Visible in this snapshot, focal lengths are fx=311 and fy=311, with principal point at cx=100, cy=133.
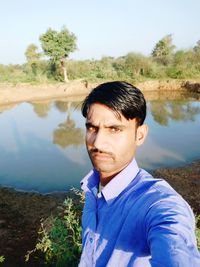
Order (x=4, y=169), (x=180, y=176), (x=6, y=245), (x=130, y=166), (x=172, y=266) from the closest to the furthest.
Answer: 1. (x=172, y=266)
2. (x=130, y=166)
3. (x=6, y=245)
4. (x=180, y=176)
5. (x=4, y=169)

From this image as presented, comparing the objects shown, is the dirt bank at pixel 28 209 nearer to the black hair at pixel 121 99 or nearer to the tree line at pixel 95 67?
the black hair at pixel 121 99

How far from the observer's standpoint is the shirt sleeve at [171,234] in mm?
855

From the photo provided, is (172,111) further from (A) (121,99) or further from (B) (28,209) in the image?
(A) (121,99)

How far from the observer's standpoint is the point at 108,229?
1.23 meters

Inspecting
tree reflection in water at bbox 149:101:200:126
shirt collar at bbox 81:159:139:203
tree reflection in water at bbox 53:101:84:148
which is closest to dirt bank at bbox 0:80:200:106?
tree reflection in water at bbox 149:101:200:126

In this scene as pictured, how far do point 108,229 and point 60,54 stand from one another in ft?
93.2

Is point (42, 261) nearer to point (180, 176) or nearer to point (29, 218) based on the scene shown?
point (29, 218)

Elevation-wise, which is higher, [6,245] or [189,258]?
[189,258]

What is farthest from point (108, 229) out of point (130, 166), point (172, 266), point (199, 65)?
point (199, 65)

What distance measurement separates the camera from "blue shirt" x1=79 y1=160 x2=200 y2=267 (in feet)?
2.91

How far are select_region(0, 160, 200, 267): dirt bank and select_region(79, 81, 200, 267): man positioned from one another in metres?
3.82

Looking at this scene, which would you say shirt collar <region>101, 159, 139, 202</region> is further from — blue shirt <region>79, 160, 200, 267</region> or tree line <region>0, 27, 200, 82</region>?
tree line <region>0, 27, 200, 82</region>

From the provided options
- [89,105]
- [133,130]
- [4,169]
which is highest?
[89,105]

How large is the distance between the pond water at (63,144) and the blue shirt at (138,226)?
6.79 meters
